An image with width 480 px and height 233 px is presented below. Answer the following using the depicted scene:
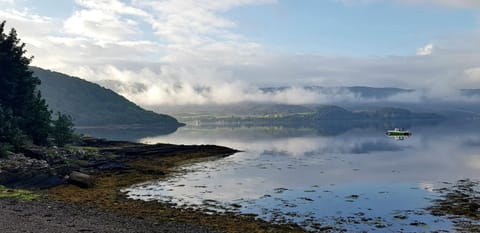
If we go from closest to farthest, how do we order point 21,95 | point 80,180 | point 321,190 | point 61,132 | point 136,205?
point 136,205 → point 80,180 → point 321,190 → point 21,95 → point 61,132

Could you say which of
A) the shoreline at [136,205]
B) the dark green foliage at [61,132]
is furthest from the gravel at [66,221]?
the dark green foliage at [61,132]

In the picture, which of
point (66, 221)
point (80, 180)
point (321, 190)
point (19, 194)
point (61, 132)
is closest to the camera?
point (66, 221)

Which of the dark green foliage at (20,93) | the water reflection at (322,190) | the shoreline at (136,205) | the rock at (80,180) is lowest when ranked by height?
the water reflection at (322,190)

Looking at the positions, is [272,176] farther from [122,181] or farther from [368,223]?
[368,223]

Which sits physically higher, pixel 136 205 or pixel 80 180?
pixel 80 180

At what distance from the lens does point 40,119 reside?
261 feet

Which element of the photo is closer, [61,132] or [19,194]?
[19,194]

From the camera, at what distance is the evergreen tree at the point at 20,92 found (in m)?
75.8

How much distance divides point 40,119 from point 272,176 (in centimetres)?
4567

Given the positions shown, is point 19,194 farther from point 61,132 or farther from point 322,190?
point 61,132

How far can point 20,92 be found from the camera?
7775 cm

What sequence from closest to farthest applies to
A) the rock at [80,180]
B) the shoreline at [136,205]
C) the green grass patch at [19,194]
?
1. the shoreline at [136,205]
2. the green grass patch at [19,194]
3. the rock at [80,180]

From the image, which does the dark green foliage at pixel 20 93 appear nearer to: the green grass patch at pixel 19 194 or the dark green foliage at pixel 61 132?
the dark green foliage at pixel 61 132

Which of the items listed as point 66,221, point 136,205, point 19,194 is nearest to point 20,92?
point 19,194
